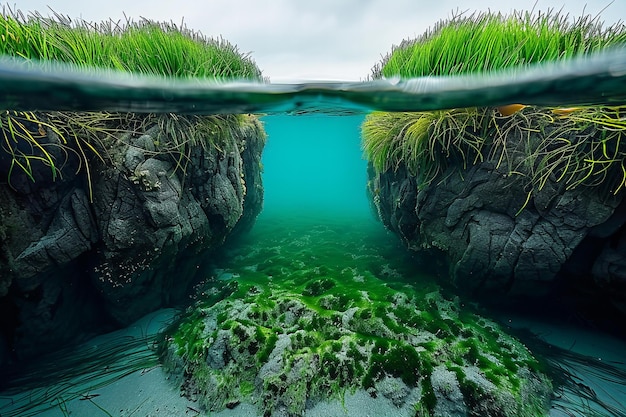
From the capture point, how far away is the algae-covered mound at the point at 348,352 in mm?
3404

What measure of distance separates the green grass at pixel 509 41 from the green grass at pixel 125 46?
8.99ft

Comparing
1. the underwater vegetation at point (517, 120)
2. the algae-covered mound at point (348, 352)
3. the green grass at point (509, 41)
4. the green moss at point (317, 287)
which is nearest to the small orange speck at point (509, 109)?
the underwater vegetation at point (517, 120)

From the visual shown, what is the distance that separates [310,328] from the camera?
425cm

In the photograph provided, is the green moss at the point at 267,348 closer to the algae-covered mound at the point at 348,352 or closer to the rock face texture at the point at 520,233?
the algae-covered mound at the point at 348,352

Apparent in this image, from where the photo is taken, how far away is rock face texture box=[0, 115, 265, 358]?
3.72 m

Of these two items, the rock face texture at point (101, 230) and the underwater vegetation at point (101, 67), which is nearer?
the underwater vegetation at point (101, 67)

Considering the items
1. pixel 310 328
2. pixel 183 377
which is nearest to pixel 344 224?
pixel 310 328

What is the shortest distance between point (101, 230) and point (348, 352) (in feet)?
12.6

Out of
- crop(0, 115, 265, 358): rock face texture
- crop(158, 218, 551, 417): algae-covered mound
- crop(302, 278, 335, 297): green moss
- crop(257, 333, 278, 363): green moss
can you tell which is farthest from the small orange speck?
crop(257, 333, 278, 363): green moss

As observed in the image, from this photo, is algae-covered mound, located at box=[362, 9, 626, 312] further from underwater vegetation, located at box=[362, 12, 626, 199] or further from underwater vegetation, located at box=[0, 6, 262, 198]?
underwater vegetation, located at box=[0, 6, 262, 198]

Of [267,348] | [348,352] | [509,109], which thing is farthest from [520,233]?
[267,348]

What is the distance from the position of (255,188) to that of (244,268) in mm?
3009

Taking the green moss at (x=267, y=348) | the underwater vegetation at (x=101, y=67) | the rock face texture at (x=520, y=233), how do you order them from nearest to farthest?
the underwater vegetation at (x=101, y=67) < the green moss at (x=267, y=348) < the rock face texture at (x=520, y=233)

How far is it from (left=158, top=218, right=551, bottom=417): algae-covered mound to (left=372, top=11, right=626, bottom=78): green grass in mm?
3587
